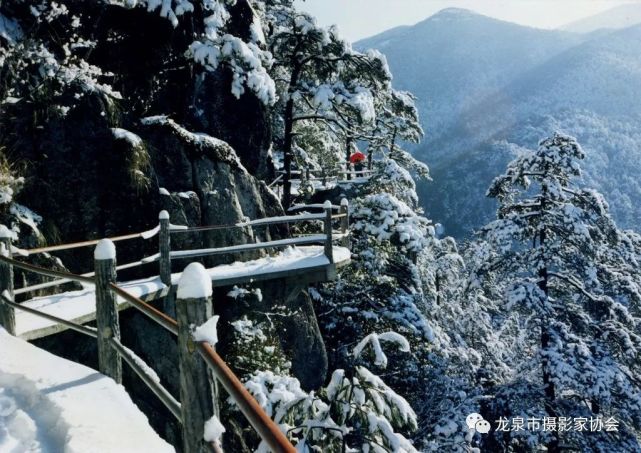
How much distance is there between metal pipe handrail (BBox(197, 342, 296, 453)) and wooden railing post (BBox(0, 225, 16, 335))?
4993 millimetres

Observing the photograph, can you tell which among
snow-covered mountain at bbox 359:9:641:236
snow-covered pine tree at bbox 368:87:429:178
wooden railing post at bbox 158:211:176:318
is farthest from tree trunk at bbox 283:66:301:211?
snow-covered mountain at bbox 359:9:641:236

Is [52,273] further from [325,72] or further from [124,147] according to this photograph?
[325,72]

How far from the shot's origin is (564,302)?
16.3 m

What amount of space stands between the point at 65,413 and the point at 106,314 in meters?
1.15

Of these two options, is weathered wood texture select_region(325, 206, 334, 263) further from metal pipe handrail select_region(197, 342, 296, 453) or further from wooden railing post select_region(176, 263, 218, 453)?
metal pipe handrail select_region(197, 342, 296, 453)

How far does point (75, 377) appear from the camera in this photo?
4.54m

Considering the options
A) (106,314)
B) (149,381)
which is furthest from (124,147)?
(149,381)

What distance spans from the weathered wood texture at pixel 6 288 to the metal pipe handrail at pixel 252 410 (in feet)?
16.3

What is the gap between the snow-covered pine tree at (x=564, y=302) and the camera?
14047 mm

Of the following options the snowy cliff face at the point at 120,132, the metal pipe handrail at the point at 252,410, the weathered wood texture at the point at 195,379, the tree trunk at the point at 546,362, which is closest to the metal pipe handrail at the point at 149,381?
the weathered wood texture at the point at 195,379

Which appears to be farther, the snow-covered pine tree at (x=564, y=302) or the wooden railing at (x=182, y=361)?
the snow-covered pine tree at (x=564, y=302)

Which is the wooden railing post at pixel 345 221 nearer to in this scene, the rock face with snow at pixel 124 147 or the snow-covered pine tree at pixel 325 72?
the rock face with snow at pixel 124 147

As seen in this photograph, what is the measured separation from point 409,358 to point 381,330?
60.1 inches

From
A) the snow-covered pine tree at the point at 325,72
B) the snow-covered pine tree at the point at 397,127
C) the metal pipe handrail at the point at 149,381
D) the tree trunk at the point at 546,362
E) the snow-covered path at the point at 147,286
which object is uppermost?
the snow-covered pine tree at the point at 325,72
